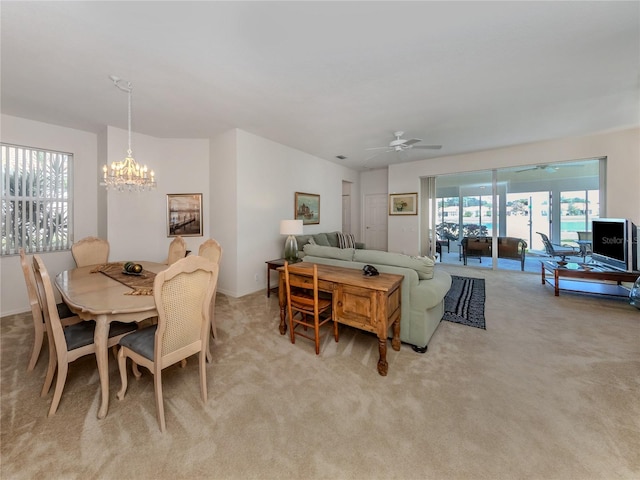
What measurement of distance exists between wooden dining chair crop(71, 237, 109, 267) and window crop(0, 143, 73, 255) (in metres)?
1.19

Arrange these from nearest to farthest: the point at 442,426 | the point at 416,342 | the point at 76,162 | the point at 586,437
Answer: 1. the point at 586,437
2. the point at 442,426
3. the point at 416,342
4. the point at 76,162

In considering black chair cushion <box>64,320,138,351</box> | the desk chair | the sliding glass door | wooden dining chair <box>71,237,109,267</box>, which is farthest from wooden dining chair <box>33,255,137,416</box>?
the desk chair

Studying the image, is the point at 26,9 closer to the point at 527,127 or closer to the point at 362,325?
the point at 362,325

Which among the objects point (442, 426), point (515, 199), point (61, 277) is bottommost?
point (442, 426)

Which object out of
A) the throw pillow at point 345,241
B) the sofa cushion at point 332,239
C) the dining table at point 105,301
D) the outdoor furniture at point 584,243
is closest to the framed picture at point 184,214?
the dining table at point 105,301

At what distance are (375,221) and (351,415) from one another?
6592 millimetres

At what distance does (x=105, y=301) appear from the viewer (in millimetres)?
1846

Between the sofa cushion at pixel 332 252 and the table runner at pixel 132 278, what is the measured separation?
70.3 inches

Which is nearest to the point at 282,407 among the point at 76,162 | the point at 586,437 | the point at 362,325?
the point at 362,325

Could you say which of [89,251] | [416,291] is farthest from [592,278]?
[89,251]

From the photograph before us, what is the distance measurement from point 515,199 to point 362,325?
658 centimetres

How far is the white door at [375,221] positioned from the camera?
770 cm

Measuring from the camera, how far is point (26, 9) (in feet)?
5.78

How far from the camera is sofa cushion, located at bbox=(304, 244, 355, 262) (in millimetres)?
2969
